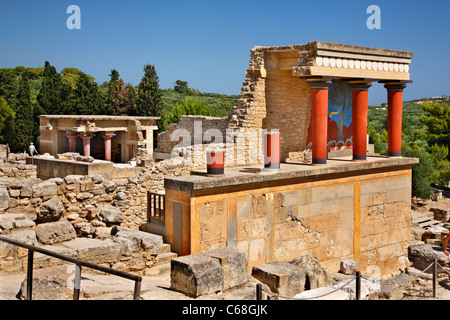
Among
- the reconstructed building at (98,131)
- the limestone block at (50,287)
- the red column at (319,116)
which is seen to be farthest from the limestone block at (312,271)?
the reconstructed building at (98,131)

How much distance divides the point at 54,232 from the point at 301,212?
5.10 m

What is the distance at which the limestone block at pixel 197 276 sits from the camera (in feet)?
22.2

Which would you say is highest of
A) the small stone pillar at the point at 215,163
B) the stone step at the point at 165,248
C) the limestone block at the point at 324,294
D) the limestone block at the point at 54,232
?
the small stone pillar at the point at 215,163

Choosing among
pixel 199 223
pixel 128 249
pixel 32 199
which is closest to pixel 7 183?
pixel 32 199

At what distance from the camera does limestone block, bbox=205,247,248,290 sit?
727cm

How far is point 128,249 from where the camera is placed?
8.12 meters

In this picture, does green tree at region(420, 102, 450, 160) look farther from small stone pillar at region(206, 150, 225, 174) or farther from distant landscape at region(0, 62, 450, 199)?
small stone pillar at region(206, 150, 225, 174)

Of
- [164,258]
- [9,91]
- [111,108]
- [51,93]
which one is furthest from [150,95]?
[164,258]

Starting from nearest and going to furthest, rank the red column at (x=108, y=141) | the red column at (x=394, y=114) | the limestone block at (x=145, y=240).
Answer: the limestone block at (x=145, y=240), the red column at (x=394, y=114), the red column at (x=108, y=141)

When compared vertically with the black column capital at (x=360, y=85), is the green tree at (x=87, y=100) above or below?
above

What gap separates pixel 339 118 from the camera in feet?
46.4

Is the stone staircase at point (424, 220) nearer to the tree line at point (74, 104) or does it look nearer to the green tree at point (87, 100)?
the tree line at point (74, 104)

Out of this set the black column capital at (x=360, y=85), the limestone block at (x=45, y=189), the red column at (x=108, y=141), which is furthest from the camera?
the red column at (x=108, y=141)

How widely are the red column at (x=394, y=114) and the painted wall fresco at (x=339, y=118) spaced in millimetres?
1122
